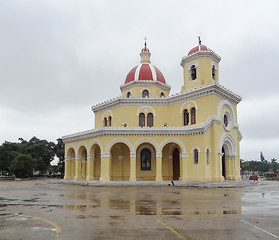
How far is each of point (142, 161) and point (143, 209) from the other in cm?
1953

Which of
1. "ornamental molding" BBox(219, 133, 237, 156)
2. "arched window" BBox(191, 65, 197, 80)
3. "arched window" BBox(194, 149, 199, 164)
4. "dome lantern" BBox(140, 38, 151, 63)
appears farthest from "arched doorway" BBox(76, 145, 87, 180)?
"ornamental molding" BBox(219, 133, 237, 156)

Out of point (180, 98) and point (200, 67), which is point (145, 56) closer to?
point (200, 67)

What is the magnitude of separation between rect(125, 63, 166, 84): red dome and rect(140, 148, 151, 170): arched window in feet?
30.5

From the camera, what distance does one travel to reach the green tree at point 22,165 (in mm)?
46531

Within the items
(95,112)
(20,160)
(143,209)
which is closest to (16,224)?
(143,209)

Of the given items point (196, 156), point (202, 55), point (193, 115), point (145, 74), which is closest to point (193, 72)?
point (202, 55)

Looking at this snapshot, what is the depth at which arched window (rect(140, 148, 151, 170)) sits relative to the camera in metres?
30.6

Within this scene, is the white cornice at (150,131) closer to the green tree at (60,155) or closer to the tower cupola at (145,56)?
the tower cupola at (145,56)

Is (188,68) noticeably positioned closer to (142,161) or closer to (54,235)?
(142,161)

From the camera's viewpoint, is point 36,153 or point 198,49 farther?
point 36,153

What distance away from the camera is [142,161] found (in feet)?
101

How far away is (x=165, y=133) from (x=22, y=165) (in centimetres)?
2869

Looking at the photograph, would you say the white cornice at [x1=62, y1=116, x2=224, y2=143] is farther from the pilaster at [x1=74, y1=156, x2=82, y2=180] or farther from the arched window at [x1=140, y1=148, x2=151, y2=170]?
the pilaster at [x1=74, y1=156, x2=82, y2=180]

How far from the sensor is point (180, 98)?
31422 millimetres
